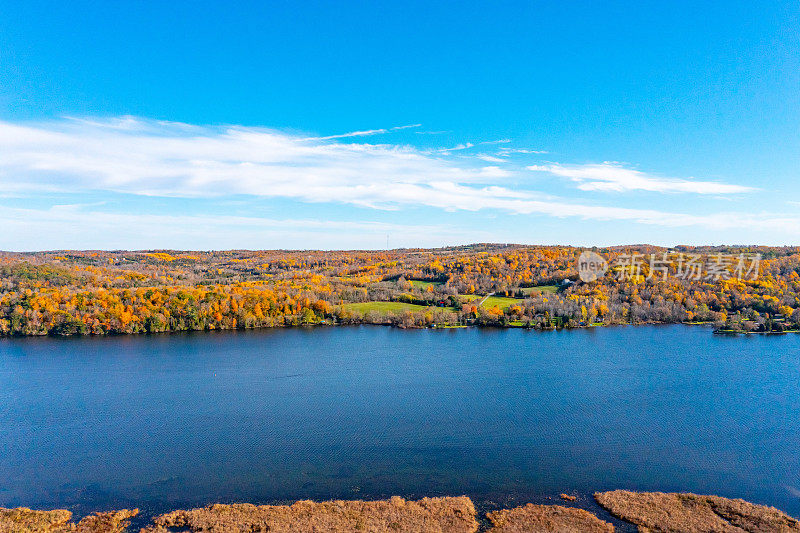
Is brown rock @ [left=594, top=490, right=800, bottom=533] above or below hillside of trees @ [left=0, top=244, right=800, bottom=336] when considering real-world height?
below

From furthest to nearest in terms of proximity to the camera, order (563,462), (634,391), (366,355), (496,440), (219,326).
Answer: (219,326) < (366,355) < (634,391) < (496,440) < (563,462)

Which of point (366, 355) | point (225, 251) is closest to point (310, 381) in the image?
point (366, 355)

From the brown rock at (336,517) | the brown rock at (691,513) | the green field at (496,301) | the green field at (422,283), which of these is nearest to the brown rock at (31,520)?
the brown rock at (336,517)

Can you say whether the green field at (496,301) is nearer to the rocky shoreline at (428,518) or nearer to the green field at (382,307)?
the green field at (382,307)

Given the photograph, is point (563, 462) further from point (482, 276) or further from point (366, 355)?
point (482, 276)

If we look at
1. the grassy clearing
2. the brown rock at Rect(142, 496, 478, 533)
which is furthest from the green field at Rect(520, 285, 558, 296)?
the brown rock at Rect(142, 496, 478, 533)

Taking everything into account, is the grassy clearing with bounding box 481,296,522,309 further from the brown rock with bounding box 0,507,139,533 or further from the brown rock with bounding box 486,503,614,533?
the brown rock with bounding box 0,507,139,533
